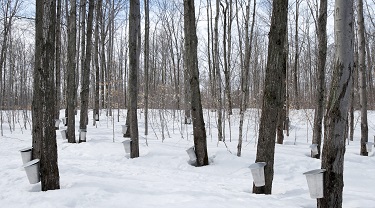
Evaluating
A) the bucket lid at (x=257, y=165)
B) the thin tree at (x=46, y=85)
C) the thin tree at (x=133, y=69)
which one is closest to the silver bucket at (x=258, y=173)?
the bucket lid at (x=257, y=165)

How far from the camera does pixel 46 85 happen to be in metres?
3.77

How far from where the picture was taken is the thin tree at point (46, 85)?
12.2 ft

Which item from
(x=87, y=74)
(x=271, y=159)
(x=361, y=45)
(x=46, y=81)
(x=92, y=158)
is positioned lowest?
(x=92, y=158)

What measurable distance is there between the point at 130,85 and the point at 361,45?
6893 mm

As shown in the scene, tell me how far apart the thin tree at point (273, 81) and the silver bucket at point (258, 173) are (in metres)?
0.15

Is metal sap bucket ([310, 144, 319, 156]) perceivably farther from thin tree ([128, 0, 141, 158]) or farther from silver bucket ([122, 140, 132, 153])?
silver bucket ([122, 140, 132, 153])

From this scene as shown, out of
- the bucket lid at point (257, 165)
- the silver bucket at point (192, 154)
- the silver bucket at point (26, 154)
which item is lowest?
the silver bucket at point (192, 154)

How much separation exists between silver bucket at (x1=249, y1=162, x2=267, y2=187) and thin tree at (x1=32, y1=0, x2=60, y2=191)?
257 cm

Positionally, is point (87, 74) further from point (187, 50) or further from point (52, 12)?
point (52, 12)

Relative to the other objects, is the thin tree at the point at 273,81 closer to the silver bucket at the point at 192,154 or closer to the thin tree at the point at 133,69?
the silver bucket at the point at 192,154

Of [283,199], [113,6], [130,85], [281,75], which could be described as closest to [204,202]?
[283,199]

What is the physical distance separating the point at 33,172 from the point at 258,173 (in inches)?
115

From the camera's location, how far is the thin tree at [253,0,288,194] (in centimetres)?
377

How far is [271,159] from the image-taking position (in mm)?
3965
